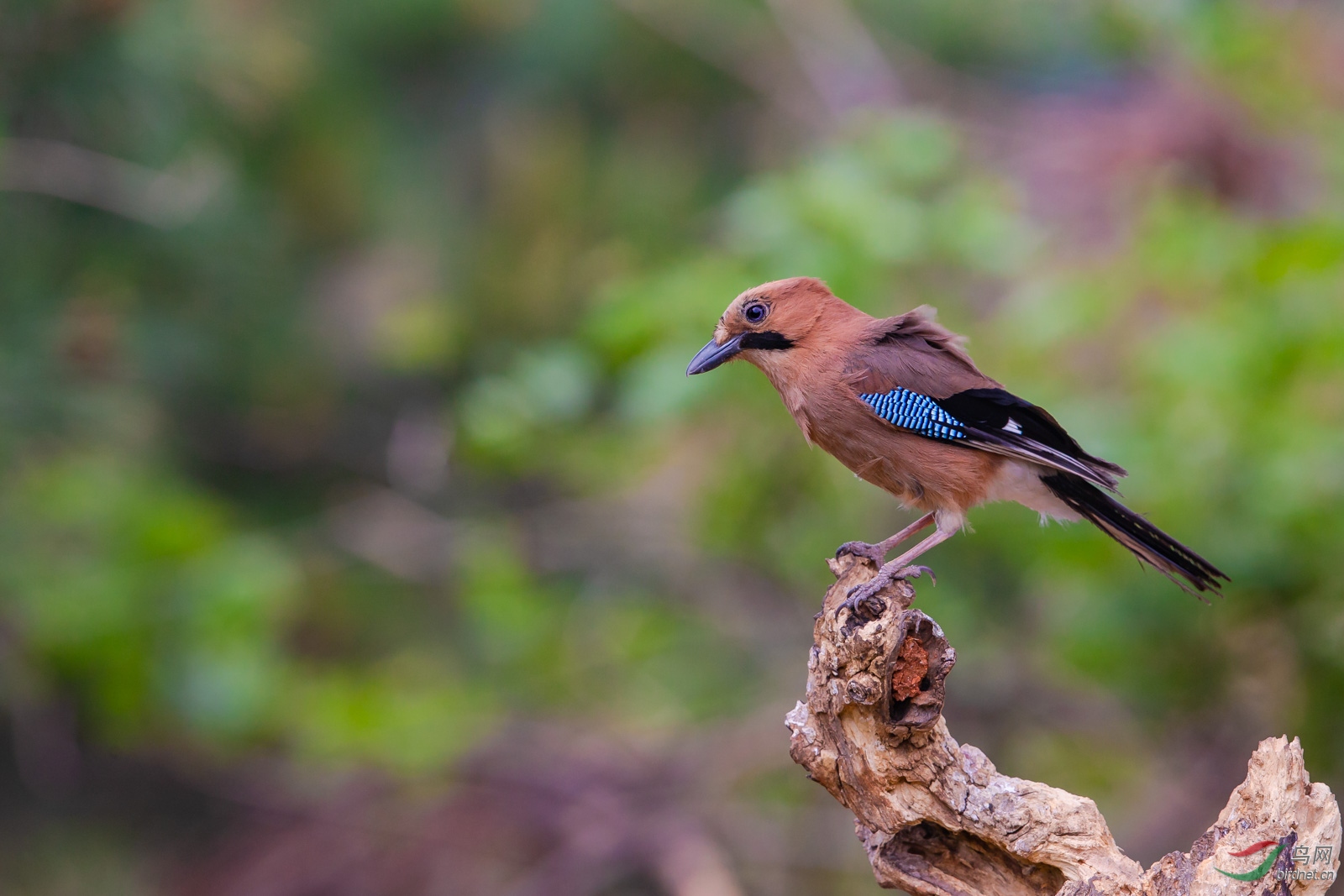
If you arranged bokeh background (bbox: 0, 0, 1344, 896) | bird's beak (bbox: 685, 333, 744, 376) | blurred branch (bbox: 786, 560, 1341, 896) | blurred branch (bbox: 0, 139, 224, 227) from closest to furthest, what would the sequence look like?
blurred branch (bbox: 786, 560, 1341, 896) < bird's beak (bbox: 685, 333, 744, 376) < bokeh background (bbox: 0, 0, 1344, 896) < blurred branch (bbox: 0, 139, 224, 227)

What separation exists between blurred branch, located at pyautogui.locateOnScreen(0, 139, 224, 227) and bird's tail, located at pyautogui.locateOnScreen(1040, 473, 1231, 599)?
4.42m

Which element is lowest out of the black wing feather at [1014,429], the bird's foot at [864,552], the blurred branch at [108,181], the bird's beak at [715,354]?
the bird's foot at [864,552]

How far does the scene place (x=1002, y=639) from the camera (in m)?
6.36

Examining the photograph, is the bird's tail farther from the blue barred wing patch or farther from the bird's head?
the bird's head

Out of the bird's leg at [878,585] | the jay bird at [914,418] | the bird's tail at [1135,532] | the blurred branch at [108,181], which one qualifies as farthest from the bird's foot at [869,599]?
the blurred branch at [108,181]

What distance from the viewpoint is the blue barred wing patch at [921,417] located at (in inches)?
140

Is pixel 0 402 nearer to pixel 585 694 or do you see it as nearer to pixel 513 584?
pixel 513 584

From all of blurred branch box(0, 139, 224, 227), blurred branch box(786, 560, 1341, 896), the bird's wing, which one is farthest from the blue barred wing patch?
blurred branch box(0, 139, 224, 227)

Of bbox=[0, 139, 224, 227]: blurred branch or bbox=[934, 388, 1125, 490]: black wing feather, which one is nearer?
bbox=[934, 388, 1125, 490]: black wing feather

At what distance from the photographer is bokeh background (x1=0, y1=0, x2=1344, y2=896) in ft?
16.6

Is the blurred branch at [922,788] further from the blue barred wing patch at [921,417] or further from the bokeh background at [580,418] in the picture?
the bokeh background at [580,418]

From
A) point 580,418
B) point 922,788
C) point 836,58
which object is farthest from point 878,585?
point 836,58

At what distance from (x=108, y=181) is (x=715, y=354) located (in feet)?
11.9

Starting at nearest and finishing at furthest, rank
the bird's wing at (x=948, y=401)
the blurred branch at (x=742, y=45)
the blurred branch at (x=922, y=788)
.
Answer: the blurred branch at (x=922, y=788)
the bird's wing at (x=948, y=401)
the blurred branch at (x=742, y=45)
